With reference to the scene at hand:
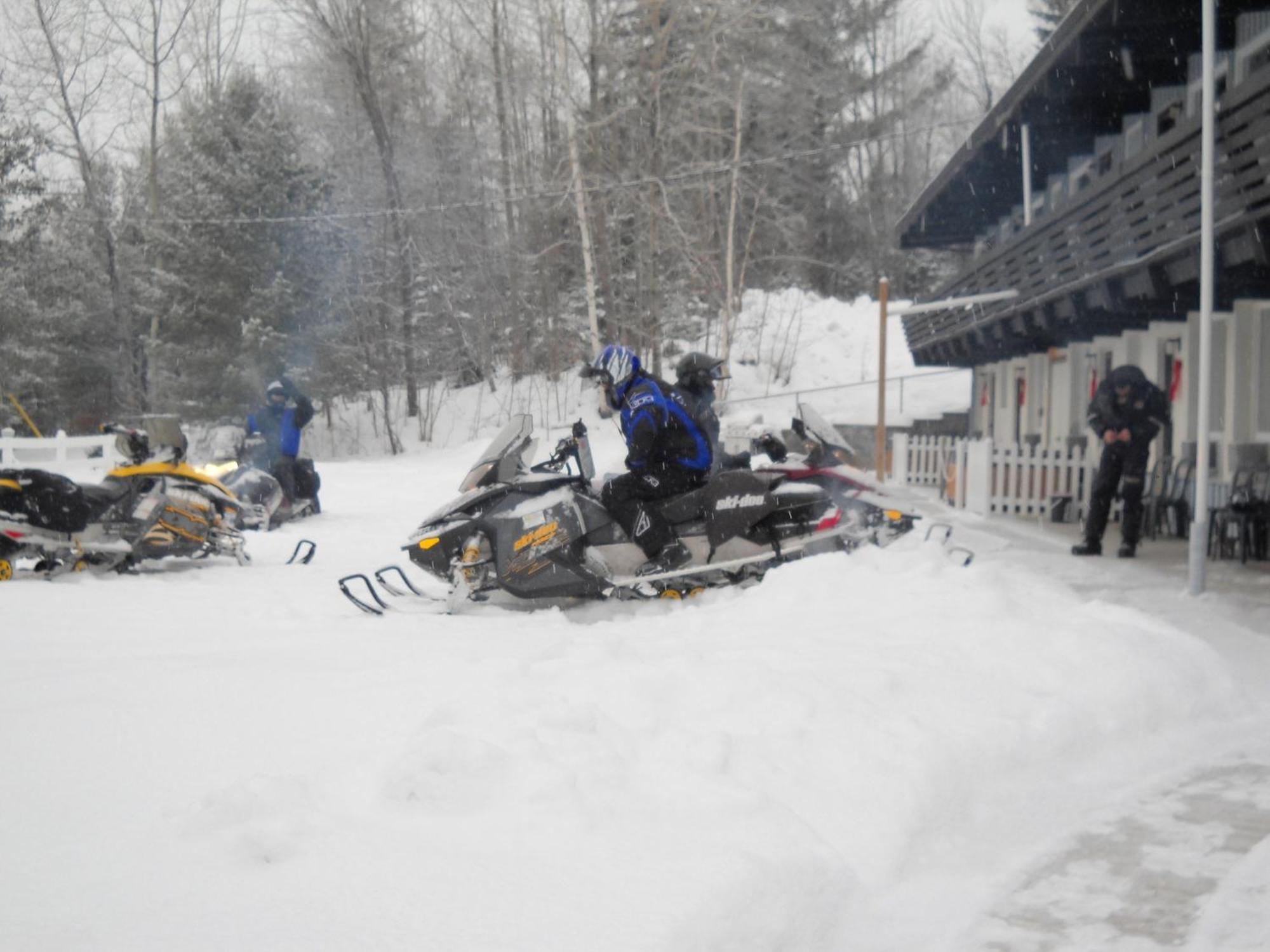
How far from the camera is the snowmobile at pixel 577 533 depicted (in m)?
6.88

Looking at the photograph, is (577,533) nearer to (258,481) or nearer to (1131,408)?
(1131,408)

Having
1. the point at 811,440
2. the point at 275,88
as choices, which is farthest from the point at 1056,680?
the point at 275,88

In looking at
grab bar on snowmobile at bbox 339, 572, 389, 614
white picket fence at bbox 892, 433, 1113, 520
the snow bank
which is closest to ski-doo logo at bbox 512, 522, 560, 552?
grab bar on snowmobile at bbox 339, 572, 389, 614

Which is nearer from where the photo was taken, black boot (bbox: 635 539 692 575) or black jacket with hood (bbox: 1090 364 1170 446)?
black boot (bbox: 635 539 692 575)

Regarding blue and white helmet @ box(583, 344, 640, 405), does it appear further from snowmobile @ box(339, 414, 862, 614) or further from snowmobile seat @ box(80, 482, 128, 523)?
snowmobile seat @ box(80, 482, 128, 523)

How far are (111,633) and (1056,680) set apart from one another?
4697mm

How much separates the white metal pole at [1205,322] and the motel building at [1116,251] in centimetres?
34

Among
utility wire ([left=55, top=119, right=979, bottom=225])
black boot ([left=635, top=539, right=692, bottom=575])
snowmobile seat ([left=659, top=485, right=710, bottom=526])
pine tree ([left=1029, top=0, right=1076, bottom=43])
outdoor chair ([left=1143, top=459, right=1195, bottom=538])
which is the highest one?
pine tree ([left=1029, top=0, right=1076, bottom=43])

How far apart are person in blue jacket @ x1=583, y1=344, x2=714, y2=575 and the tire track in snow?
3489 millimetres

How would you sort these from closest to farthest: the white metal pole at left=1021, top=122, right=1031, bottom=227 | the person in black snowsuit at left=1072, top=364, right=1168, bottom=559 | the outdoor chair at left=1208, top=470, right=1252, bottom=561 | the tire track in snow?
the tire track in snow → the outdoor chair at left=1208, top=470, right=1252, bottom=561 → the person in black snowsuit at left=1072, top=364, right=1168, bottom=559 → the white metal pole at left=1021, top=122, right=1031, bottom=227

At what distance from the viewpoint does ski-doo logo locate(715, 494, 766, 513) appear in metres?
7.20

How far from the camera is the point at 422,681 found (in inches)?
179

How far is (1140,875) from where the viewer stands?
337 centimetres

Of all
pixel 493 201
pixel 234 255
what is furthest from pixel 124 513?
pixel 234 255
